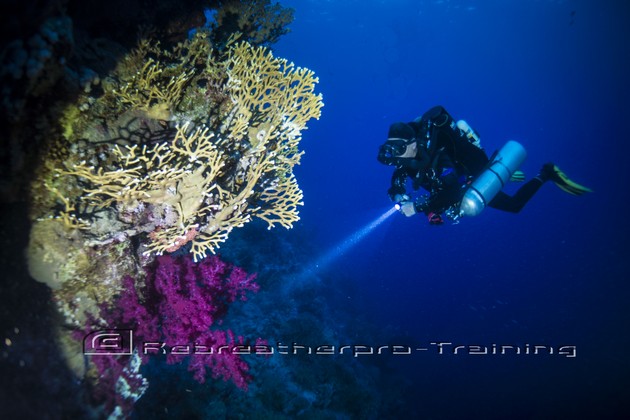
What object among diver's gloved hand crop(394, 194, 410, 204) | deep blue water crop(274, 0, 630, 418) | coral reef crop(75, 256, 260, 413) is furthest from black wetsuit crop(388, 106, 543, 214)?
deep blue water crop(274, 0, 630, 418)

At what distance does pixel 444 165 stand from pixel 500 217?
82.2m

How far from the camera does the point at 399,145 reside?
597cm

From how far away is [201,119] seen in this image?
414 cm

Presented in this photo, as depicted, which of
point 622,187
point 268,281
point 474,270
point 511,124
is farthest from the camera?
point 511,124

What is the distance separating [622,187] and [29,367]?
8871 cm

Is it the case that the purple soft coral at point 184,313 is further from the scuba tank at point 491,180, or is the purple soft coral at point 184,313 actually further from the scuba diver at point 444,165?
the scuba tank at point 491,180

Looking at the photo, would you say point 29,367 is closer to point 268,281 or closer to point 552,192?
point 268,281

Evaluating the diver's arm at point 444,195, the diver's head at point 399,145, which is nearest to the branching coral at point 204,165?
the diver's head at point 399,145

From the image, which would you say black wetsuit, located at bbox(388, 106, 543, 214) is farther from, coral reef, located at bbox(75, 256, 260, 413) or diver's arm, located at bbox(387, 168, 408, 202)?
coral reef, located at bbox(75, 256, 260, 413)

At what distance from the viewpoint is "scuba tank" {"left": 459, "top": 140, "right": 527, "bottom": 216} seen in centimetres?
582

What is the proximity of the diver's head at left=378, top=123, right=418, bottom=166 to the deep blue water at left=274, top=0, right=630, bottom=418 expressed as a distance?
13944 mm

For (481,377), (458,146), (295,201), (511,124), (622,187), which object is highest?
(511,124)

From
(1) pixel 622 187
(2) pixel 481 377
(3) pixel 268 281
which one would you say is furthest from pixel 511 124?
(3) pixel 268 281

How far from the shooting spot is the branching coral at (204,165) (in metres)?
3.36
